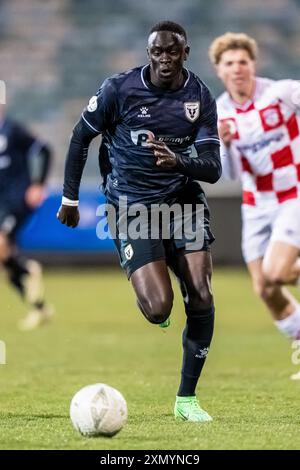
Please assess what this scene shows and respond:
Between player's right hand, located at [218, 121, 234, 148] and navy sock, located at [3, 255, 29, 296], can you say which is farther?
navy sock, located at [3, 255, 29, 296]

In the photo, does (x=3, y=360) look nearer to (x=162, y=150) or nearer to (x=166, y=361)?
(x=166, y=361)

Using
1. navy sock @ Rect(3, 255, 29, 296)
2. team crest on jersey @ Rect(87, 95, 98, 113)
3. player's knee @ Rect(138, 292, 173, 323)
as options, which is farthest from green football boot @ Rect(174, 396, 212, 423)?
navy sock @ Rect(3, 255, 29, 296)

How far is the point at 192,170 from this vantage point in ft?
18.1

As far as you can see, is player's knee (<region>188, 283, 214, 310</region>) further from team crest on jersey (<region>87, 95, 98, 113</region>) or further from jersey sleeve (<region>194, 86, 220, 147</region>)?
team crest on jersey (<region>87, 95, 98, 113</region>)

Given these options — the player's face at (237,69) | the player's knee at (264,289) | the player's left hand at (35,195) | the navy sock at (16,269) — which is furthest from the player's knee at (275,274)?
the player's left hand at (35,195)

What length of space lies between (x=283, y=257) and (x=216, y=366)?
1360 mm

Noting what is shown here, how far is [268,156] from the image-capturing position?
7867 millimetres

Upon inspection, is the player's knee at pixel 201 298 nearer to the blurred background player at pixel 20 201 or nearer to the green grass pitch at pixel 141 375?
the green grass pitch at pixel 141 375

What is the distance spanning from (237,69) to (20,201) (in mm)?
5648

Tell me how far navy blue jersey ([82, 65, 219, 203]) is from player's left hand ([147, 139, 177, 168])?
11.5 inches

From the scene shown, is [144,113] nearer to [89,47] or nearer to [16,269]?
[16,269]

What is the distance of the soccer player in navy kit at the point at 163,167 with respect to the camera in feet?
18.3

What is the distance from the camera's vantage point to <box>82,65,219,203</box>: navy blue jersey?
18.8ft

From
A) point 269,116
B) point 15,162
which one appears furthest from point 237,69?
point 15,162
